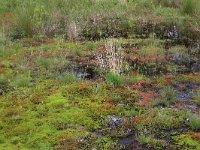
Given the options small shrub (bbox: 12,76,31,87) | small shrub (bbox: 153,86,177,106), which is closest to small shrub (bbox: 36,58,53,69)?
small shrub (bbox: 12,76,31,87)

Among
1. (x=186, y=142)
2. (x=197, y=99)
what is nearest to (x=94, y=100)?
(x=197, y=99)

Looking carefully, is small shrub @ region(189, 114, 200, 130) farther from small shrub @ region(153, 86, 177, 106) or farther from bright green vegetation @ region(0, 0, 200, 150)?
small shrub @ region(153, 86, 177, 106)

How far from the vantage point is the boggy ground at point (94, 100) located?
8258 mm

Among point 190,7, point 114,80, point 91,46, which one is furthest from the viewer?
point 190,7

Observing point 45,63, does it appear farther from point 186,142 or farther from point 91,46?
point 186,142

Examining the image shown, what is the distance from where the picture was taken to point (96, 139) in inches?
324

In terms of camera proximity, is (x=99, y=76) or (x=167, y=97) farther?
(x=99, y=76)

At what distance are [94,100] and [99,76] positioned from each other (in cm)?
201

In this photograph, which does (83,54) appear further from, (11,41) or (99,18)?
(99,18)

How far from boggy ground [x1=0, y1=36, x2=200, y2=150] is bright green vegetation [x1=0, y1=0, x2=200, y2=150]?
0.08 ft

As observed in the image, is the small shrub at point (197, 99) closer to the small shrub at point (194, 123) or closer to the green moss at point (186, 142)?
the small shrub at point (194, 123)

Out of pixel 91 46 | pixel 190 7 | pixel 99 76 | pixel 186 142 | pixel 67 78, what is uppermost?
pixel 190 7

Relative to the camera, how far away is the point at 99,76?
39.3 feet

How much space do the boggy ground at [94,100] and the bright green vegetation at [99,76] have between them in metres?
0.02
